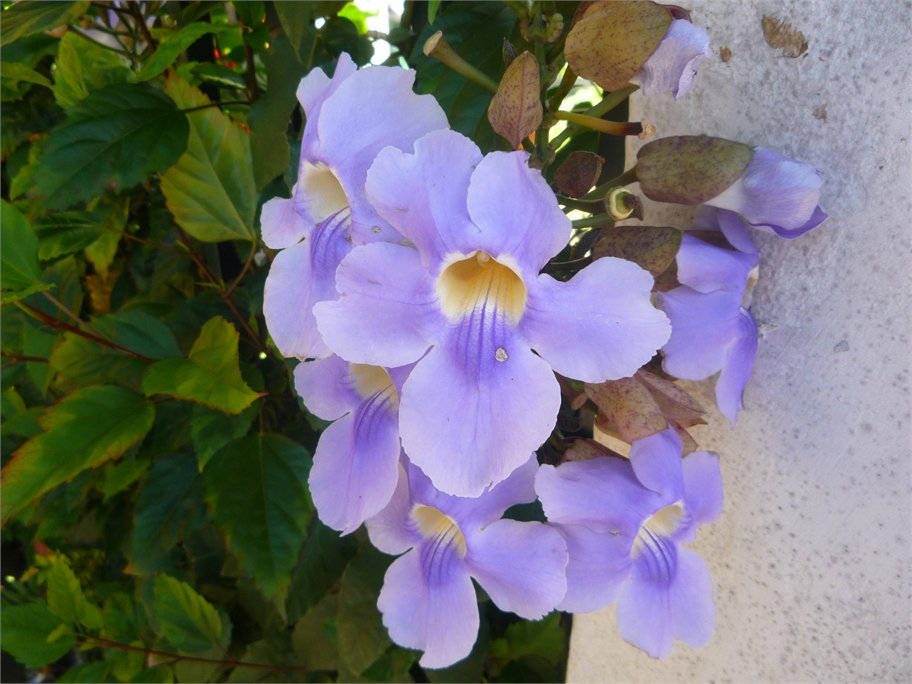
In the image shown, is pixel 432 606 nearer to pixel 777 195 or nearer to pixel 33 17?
pixel 777 195

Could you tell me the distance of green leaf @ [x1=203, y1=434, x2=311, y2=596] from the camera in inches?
28.5

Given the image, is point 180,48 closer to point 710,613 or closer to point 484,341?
point 484,341

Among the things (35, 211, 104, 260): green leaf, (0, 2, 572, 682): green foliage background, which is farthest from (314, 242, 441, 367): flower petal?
(35, 211, 104, 260): green leaf

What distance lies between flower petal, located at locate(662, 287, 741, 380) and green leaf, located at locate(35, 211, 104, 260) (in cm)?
76

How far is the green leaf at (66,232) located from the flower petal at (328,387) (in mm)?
534

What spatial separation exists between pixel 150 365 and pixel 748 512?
69cm

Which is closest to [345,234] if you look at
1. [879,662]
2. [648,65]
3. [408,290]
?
[408,290]

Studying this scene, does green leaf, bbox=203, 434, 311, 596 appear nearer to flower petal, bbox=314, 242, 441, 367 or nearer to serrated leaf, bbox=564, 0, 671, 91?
flower petal, bbox=314, 242, 441, 367

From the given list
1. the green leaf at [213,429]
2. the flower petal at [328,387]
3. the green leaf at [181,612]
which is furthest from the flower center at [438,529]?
the green leaf at [181,612]

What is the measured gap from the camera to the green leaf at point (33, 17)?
0.68 metres

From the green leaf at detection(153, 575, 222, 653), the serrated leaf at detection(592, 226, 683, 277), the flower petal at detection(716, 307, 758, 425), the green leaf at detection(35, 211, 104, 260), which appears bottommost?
the green leaf at detection(153, 575, 222, 653)

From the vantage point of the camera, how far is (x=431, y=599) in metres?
0.53

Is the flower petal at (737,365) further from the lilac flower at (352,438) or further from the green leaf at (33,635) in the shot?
the green leaf at (33,635)

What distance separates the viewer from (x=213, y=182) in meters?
0.85
